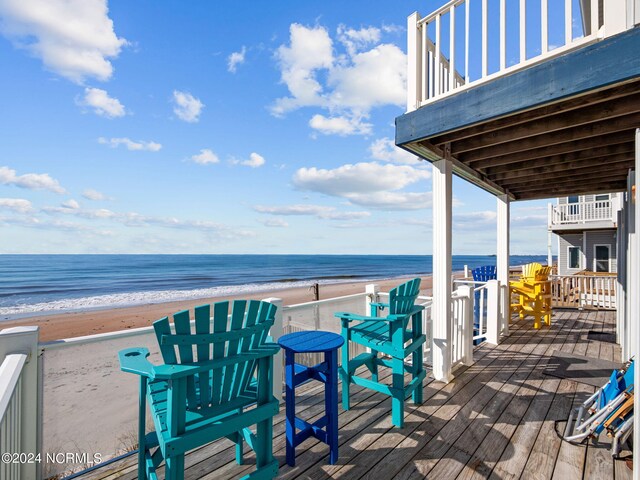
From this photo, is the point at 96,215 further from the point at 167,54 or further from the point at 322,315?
the point at 322,315

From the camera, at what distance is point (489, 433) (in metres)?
2.42

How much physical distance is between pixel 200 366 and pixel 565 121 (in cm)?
312

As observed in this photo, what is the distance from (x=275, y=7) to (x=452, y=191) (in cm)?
757

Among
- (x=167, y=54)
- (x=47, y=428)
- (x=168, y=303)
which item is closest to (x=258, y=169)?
(x=168, y=303)

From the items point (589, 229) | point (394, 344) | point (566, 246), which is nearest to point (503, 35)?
point (394, 344)

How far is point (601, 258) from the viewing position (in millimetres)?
11977

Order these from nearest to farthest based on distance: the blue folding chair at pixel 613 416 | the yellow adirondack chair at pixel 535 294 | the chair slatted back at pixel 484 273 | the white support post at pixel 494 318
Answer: the blue folding chair at pixel 613 416 → the white support post at pixel 494 318 → the yellow adirondack chair at pixel 535 294 → the chair slatted back at pixel 484 273

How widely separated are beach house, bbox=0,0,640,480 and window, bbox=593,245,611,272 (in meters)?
10.0

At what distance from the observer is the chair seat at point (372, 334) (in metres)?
2.63

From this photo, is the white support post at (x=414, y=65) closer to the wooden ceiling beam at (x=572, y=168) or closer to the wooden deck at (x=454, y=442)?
the wooden ceiling beam at (x=572, y=168)

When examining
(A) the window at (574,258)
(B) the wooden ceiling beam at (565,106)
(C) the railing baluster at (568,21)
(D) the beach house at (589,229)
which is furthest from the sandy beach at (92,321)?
(A) the window at (574,258)

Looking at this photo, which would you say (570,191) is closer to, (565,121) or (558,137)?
(558,137)

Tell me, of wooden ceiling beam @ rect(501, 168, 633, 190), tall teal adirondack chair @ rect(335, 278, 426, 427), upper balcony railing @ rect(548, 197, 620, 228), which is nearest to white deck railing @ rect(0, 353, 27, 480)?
tall teal adirondack chair @ rect(335, 278, 426, 427)

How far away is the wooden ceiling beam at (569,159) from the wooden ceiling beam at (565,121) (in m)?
0.98
